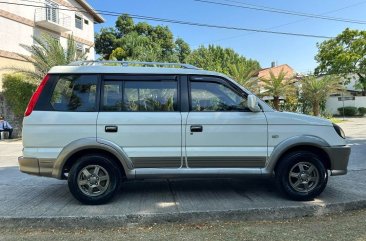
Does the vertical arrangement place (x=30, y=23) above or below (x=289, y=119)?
above

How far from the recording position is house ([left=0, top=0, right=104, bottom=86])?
22844 mm

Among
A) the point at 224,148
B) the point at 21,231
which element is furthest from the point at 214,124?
the point at 21,231

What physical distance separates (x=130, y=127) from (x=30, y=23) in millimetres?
23007

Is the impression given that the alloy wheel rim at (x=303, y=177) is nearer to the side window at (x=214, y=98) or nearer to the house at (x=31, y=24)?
the side window at (x=214, y=98)

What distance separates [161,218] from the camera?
4.94 metres

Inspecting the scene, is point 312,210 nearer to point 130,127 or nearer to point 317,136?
point 317,136

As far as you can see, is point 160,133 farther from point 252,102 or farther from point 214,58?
point 214,58

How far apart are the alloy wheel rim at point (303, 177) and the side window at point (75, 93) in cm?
314

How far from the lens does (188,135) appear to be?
5.41m

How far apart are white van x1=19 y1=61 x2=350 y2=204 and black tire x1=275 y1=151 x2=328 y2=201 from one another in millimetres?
15

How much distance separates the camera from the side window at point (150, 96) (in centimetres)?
548

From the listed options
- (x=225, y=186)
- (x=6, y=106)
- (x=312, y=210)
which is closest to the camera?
(x=312, y=210)

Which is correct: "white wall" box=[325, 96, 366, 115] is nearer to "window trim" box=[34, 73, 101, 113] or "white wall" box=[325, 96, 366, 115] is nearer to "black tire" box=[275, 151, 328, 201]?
"black tire" box=[275, 151, 328, 201]

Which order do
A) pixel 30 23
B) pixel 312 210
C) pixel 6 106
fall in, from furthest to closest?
pixel 30 23
pixel 6 106
pixel 312 210
